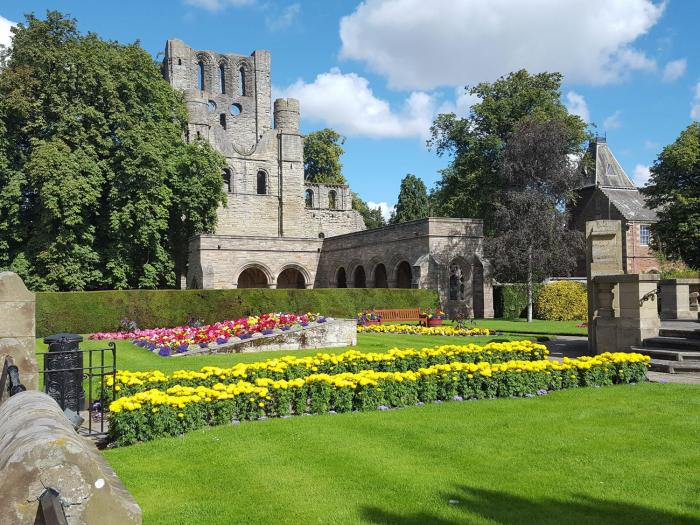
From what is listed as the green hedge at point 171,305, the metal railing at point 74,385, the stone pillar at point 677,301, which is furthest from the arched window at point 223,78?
the metal railing at point 74,385

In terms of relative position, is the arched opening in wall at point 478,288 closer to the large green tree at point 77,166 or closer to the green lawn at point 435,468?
the large green tree at point 77,166

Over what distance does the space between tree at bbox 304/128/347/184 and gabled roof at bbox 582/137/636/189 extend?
22747 mm

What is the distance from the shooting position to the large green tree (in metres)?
26.3

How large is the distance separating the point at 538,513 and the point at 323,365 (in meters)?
6.23

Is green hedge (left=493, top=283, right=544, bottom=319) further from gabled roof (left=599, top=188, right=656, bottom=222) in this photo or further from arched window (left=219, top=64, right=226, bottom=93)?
arched window (left=219, top=64, right=226, bottom=93)

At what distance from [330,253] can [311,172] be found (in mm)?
23707

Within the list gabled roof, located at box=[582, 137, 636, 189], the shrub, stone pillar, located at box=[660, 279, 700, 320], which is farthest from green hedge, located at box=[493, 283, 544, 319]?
gabled roof, located at box=[582, 137, 636, 189]

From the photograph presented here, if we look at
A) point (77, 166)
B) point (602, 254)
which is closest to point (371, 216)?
point (77, 166)

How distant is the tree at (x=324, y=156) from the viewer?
59031mm

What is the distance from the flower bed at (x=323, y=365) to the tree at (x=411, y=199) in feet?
170

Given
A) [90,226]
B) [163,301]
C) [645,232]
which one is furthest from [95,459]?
[645,232]

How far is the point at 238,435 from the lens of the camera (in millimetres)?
6797

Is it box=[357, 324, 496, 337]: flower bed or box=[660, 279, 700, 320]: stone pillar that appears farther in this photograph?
box=[357, 324, 496, 337]: flower bed

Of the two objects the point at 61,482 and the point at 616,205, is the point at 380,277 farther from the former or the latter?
the point at 61,482
